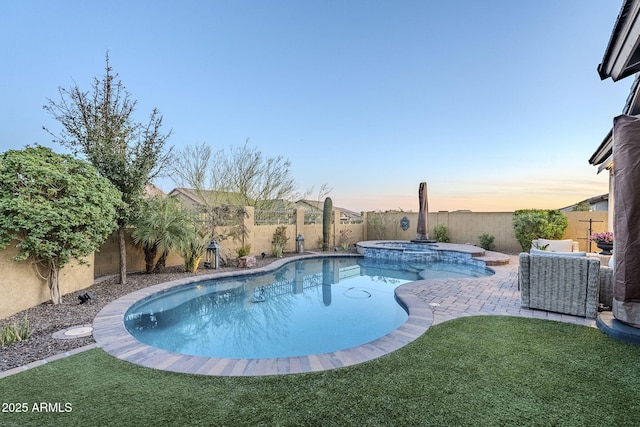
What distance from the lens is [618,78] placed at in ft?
11.9

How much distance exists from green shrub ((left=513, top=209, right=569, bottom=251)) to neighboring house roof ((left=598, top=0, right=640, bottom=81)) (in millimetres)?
10428

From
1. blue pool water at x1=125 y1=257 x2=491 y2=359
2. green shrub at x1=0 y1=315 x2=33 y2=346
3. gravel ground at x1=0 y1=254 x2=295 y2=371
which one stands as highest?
green shrub at x1=0 y1=315 x2=33 y2=346

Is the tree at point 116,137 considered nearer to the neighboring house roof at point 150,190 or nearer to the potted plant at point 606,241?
the neighboring house roof at point 150,190

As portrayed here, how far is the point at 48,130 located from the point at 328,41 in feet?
31.5

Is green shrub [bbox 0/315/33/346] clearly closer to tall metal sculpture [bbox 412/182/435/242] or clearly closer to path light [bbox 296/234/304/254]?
path light [bbox 296/234/304/254]

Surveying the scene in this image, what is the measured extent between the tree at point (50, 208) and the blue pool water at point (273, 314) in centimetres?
168

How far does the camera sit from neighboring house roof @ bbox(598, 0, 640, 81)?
270 centimetres

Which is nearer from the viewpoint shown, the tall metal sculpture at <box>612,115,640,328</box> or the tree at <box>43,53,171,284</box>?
the tall metal sculpture at <box>612,115,640,328</box>

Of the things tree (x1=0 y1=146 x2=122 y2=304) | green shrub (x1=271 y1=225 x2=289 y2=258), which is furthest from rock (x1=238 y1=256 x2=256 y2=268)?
tree (x1=0 y1=146 x2=122 y2=304)

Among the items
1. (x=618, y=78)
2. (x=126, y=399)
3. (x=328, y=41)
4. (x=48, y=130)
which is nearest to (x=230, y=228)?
(x=48, y=130)

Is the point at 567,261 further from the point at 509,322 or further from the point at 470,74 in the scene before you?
the point at 470,74

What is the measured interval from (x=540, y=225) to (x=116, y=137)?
15545 millimetres

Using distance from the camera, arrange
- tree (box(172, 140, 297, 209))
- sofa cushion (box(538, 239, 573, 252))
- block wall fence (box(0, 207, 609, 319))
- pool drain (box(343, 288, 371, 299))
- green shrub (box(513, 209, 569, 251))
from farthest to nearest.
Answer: tree (box(172, 140, 297, 209)), green shrub (box(513, 209, 569, 251)), sofa cushion (box(538, 239, 573, 252)), pool drain (box(343, 288, 371, 299)), block wall fence (box(0, 207, 609, 319))

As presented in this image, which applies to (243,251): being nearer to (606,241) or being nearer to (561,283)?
(561,283)
